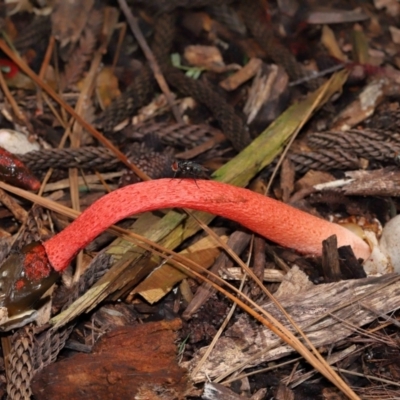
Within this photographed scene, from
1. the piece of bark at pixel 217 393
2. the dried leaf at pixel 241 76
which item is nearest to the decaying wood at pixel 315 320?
the piece of bark at pixel 217 393

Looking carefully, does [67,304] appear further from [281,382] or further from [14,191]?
[281,382]

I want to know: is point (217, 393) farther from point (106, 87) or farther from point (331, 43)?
point (331, 43)

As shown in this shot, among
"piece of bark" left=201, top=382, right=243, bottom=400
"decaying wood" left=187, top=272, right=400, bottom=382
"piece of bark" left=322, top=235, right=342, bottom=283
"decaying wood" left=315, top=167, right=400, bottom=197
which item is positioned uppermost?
"decaying wood" left=315, top=167, right=400, bottom=197

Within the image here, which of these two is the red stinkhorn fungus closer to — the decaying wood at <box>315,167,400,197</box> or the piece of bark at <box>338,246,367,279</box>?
the piece of bark at <box>338,246,367,279</box>

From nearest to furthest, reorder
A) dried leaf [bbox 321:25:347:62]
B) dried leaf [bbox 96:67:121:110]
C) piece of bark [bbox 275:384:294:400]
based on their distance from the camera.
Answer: piece of bark [bbox 275:384:294:400] < dried leaf [bbox 96:67:121:110] < dried leaf [bbox 321:25:347:62]

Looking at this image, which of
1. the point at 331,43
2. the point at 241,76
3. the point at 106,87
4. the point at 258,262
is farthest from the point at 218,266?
the point at 331,43

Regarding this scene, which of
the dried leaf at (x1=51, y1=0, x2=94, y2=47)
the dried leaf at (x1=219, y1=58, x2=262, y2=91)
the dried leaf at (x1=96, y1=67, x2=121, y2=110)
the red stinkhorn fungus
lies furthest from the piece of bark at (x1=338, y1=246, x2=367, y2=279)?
the dried leaf at (x1=51, y1=0, x2=94, y2=47)

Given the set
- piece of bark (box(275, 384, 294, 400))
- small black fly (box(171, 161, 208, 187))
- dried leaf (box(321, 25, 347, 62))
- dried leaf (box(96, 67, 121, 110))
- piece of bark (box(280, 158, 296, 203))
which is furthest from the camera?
dried leaf (box(321, 25, 347, 62))

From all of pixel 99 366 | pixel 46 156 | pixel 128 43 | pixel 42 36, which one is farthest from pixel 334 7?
pixel 99 366
